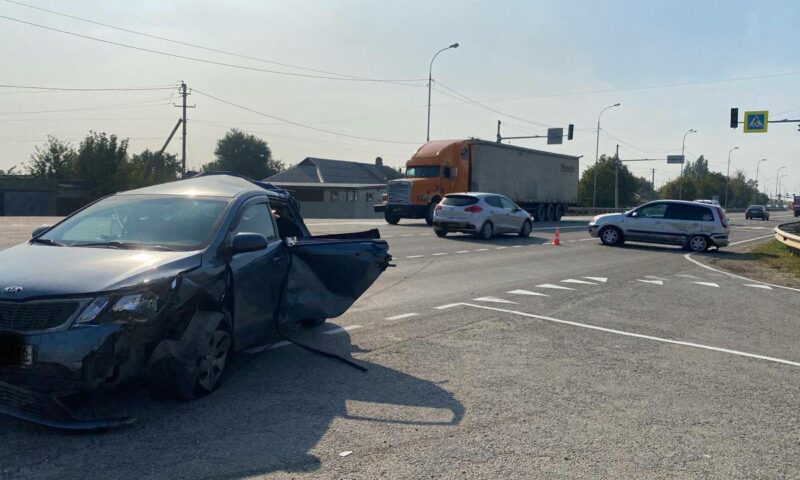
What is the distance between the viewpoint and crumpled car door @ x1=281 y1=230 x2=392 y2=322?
21.6 ft

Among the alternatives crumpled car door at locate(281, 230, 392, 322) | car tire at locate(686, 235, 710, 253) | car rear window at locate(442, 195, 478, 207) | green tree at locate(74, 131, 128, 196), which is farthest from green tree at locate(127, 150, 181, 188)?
crumpled car door at locate(281, 230, 392, 322)

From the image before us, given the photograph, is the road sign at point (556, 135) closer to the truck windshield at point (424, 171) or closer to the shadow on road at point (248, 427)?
the truck windshield at point (424, 171)

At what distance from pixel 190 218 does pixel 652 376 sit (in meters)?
4.34

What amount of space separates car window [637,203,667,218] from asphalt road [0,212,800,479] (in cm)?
1279

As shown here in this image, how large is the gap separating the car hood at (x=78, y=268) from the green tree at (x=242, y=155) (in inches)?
4184

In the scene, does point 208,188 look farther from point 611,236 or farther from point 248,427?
point 611,236

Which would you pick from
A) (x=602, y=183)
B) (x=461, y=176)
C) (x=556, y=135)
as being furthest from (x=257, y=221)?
(x=602, y=183)

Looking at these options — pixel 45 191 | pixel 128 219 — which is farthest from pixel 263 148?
pixel 128 219

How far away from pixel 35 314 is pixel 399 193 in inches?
1058

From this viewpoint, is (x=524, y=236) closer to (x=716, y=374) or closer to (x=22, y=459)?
(x=716, y=374)

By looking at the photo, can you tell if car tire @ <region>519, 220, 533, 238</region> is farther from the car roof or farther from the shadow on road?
the shadow on road

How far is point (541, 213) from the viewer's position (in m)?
42.3

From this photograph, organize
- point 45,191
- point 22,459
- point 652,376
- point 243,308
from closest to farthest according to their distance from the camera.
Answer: point 22,459 < point 243,308 < point 652,376 < point 45,191

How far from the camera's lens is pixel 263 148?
112562 millimetres
